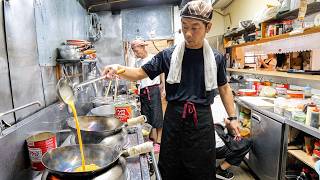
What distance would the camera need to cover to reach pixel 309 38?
2314mm

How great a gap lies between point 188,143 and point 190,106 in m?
0.26

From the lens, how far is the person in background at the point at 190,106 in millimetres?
1558

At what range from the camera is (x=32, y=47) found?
5.33 feet

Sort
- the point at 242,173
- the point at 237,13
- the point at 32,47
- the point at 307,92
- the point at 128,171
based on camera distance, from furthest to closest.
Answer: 1. the point at 237,13
2. the point at 242,173
3. the point at 307,92
4. the point at 32,47
5. the point at 128,171

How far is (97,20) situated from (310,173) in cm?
Answer: 409

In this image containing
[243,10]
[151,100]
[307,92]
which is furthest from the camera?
[243,10]

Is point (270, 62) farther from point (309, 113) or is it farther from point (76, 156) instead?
point (76, 156)

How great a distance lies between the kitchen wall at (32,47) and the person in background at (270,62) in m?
2.60

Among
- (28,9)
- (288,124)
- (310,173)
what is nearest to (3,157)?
(28,9)

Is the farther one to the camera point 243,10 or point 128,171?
point 243,10

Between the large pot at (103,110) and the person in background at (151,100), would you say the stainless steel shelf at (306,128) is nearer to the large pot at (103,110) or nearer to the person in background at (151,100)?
the large pot at (103,110)

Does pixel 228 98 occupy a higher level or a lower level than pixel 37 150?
higher

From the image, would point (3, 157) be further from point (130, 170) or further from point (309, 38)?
point (309, 38)

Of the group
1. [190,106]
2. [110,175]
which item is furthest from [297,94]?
[110,175]
